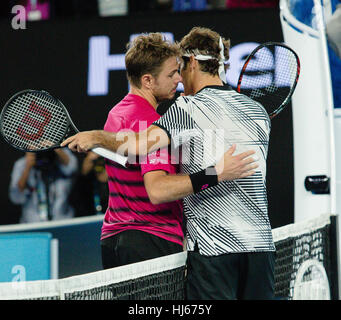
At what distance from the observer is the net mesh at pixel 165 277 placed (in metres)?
2.27

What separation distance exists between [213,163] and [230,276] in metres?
0.44

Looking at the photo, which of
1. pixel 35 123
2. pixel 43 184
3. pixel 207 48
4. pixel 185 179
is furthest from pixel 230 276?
pixel 43 184

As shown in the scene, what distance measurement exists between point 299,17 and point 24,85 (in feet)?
12.7

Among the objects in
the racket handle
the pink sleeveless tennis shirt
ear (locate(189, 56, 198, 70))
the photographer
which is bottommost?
the photographer

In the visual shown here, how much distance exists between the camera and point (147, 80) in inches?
121

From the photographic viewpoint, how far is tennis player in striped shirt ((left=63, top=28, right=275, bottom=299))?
8.62 ft

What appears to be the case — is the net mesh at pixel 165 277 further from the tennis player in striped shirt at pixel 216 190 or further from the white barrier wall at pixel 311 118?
the white barrier wall at pixel 311 118

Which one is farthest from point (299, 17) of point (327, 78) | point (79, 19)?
point (79, 19)

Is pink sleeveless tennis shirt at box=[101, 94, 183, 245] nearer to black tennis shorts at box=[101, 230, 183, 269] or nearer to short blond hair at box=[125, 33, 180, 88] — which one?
black tennis shorts at box=[101, 230, 183, 269]

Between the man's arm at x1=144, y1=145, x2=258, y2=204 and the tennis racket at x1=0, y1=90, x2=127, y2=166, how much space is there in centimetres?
65

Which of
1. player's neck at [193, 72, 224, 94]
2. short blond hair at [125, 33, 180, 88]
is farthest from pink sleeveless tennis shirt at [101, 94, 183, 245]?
player's neck at [193, 72, 224, 94]

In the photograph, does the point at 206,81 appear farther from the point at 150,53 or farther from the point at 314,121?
the point at 314,121
